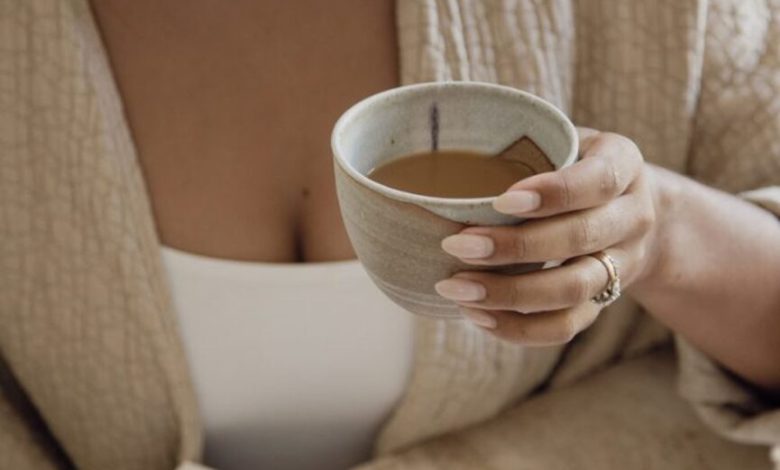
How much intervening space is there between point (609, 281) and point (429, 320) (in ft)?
0.90

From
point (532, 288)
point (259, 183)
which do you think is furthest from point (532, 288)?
point (259, 183)

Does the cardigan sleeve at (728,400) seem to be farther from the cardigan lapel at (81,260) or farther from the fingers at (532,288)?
the cardigan lapel at (81,260)

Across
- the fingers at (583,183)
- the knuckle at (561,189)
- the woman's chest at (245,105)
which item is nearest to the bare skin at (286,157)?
the woman's chest at (245,105)

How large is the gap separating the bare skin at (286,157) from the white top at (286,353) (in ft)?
0.08

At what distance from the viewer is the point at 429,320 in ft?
2.62

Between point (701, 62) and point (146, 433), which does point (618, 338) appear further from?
point (146, 433)

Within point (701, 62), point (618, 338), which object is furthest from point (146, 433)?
point (701, 62)

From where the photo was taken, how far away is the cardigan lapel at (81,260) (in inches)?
28.5

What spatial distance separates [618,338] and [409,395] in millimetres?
252

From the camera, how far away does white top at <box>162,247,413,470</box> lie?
78 centimetres

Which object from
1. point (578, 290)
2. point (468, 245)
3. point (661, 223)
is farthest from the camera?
point (661, 223)

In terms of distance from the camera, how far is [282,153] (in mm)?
760

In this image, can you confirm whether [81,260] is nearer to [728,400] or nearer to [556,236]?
[556,236]

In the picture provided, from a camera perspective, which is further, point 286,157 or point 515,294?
point 286,157
